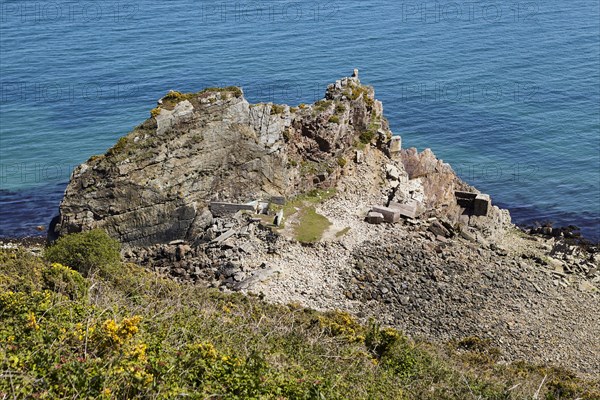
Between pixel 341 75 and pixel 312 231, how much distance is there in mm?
46453

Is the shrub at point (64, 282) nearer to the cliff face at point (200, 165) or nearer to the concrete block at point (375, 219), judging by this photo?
the cliff face at point (200, 165)

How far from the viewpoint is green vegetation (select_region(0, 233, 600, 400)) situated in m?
18.2

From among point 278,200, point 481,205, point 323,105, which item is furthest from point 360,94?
point 481,205

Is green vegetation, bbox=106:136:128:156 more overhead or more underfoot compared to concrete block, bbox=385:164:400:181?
more overhead

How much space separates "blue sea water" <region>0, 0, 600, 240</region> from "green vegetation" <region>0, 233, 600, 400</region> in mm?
30599

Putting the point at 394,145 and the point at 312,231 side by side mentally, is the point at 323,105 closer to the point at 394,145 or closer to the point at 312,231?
the point at 394,145

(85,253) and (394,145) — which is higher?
(394,145)

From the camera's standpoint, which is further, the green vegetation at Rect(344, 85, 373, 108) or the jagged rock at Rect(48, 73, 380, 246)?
the green vegetation at Rect(344, 85, 373, 108)

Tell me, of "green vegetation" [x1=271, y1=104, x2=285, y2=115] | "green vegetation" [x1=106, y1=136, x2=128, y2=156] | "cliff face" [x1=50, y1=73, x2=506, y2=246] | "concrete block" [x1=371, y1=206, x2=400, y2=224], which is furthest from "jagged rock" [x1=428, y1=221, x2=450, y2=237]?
"green vegetation" [x1=106, y1=136, x2=128, y2=156]

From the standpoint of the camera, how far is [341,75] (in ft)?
287

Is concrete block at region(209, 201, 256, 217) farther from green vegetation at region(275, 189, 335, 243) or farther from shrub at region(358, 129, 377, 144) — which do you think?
shrub at region(358, 129, 377, 144)

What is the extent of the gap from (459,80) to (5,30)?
61636 millimetres

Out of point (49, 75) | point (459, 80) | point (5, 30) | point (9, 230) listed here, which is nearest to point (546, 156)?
point (459, 80)

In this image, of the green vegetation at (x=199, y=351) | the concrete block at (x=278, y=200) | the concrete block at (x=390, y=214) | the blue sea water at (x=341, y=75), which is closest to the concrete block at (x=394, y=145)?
the concrete block at (x=390, y=214)
